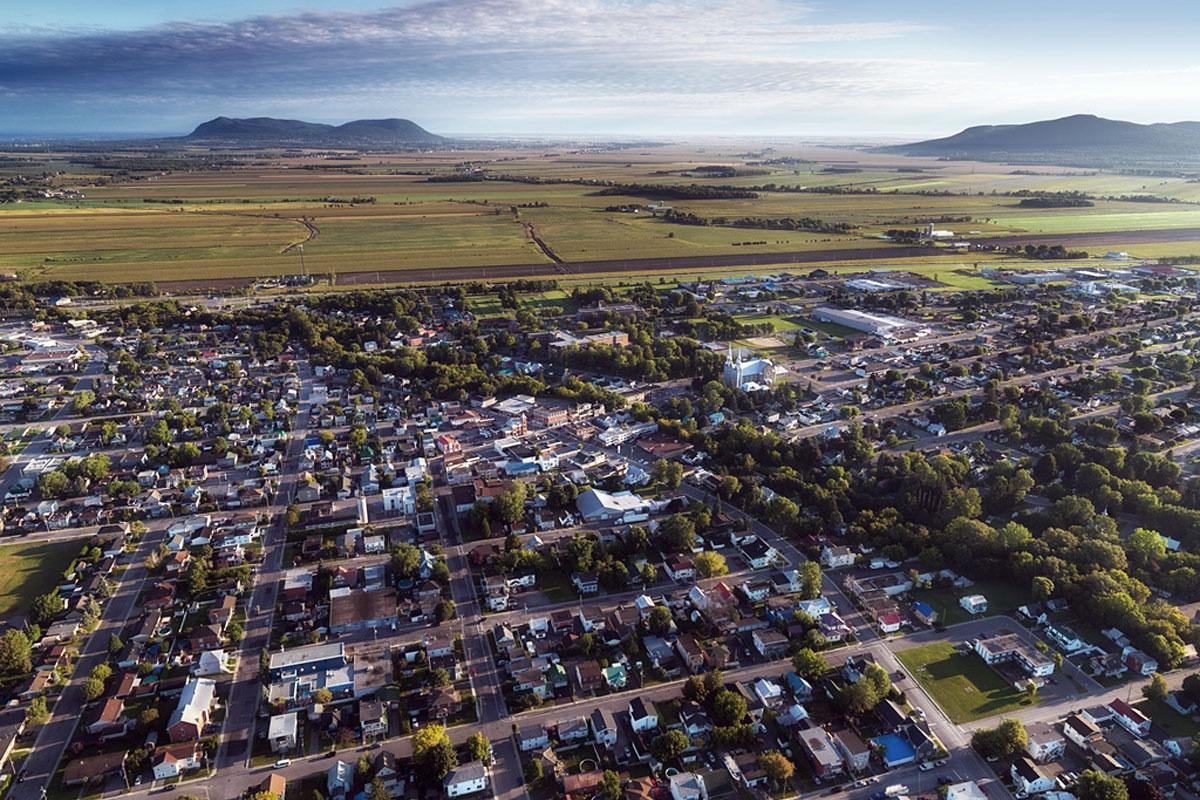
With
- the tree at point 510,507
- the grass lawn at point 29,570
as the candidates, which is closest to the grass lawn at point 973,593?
the tree at point 510,507

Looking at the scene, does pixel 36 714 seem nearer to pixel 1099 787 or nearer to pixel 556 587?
pixel 556 587

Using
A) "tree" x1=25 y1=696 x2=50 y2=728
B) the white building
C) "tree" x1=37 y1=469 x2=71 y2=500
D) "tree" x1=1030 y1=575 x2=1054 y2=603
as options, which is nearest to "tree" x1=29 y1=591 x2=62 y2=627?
"tree" x1=25 y1=696 x2=50 y2=728

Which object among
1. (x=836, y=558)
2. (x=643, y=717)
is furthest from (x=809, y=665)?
(x=836, y=558)

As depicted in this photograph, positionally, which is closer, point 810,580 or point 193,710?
point 193,710

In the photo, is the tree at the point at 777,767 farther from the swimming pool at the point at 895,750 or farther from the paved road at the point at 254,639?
the paved road at the point at 254,639

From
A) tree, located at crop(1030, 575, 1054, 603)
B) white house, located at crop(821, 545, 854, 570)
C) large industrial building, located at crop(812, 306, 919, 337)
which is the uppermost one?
large industrial building, located at crop(812, 306, 919, 337)

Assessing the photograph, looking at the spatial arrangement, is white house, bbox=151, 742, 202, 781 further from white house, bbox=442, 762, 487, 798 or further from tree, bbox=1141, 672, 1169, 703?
tree, bbox=1141, 672, 1169, 703
